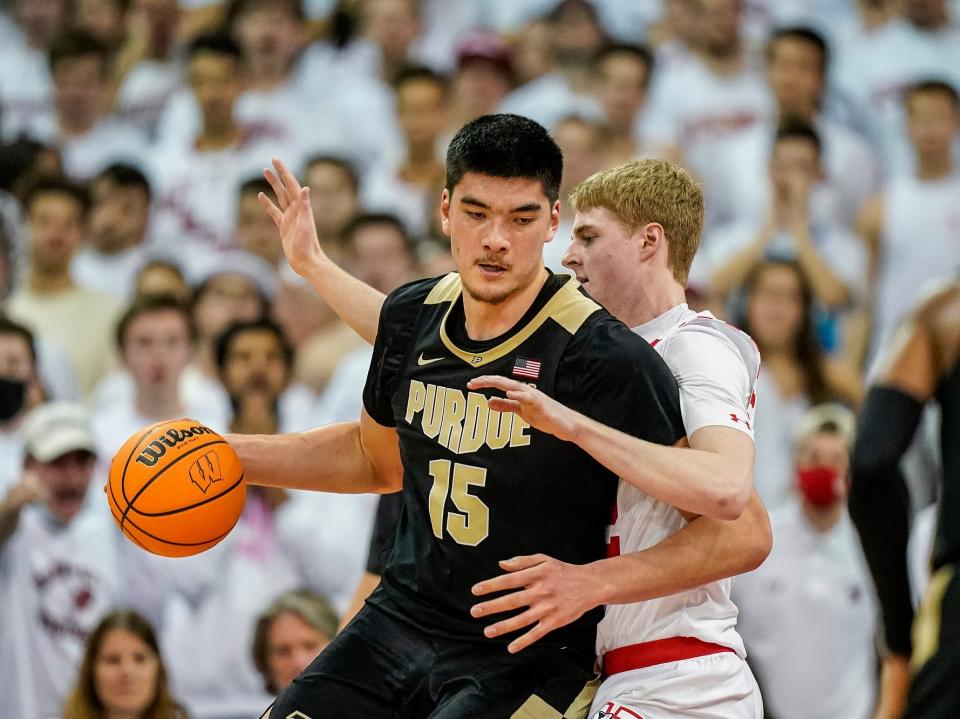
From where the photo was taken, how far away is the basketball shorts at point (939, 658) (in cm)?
356

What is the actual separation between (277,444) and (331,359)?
5.68 metres

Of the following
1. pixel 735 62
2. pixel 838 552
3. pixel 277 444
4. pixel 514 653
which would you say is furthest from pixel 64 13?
pixel 514 653

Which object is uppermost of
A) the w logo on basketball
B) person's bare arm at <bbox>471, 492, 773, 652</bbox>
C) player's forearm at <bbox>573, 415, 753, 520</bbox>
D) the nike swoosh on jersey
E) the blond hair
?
the blond hair

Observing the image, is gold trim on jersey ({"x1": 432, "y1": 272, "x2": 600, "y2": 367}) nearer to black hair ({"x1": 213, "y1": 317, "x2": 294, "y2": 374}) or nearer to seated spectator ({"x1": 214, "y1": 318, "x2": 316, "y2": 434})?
seated spectator ({"x1": 214, "y1": 318, "x2": 316, "y2": 434})

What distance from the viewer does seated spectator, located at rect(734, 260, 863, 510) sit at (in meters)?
9.22

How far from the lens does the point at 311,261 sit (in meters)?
4.55

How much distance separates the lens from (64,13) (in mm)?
13195

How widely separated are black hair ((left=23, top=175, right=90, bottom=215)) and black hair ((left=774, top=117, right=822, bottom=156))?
18.0ft

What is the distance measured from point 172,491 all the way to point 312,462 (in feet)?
1.69

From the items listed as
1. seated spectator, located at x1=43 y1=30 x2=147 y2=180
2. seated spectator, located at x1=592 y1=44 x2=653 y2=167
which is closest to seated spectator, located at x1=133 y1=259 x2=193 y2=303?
seated spectator, located at x1=43 y1=30 x2=147 y2=180

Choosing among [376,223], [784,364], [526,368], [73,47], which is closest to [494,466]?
[526,368]

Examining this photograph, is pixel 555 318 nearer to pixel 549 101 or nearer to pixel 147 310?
pixel 147 310

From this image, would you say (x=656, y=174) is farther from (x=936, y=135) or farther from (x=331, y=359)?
(x=936, y=135)

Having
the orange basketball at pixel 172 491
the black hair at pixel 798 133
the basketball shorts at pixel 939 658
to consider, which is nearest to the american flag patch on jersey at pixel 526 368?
the orange basketball at pixel 172 491
